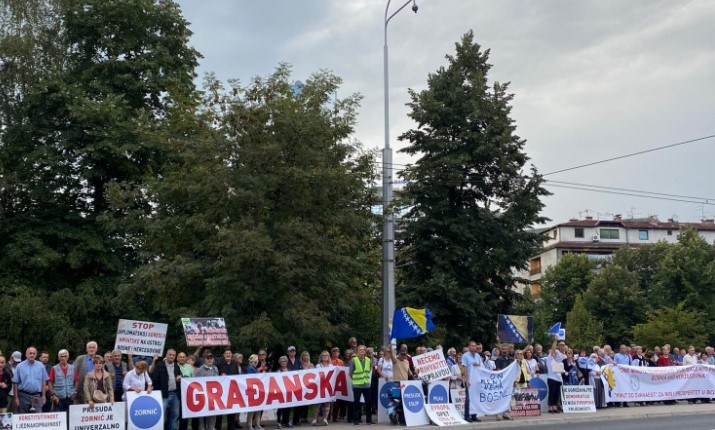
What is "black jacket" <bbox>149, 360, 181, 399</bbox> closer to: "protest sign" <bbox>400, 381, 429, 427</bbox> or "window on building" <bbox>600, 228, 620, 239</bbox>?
"protest sign" <bbox>400, 381, 429, 427</bbox>

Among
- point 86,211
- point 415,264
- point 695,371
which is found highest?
point 86,211

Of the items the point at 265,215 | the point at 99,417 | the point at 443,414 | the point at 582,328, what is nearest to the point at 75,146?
the point at 265,215

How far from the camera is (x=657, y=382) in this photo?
80.8 feet

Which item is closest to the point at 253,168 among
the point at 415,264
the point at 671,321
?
the point at 415,264

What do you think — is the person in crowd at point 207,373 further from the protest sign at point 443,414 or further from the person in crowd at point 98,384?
the protest sign at point 443,414

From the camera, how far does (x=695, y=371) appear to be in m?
25.5

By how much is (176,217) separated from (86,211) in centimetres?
1343

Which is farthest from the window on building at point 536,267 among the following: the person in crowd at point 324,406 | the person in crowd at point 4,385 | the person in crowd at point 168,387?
the person in crowd at point 4,385

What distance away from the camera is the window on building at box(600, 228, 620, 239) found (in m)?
113

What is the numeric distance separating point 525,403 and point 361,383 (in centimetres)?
511

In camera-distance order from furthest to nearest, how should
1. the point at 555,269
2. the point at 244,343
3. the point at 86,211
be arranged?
the point at 555,269
the point at 86,211
the point at 244,343

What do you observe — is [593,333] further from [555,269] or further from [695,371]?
[695,371]

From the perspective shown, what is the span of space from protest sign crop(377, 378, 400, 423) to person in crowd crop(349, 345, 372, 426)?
0.71 feet

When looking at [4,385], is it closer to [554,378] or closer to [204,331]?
[204,331]
